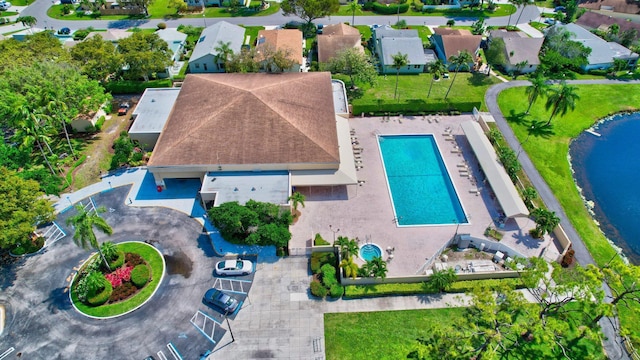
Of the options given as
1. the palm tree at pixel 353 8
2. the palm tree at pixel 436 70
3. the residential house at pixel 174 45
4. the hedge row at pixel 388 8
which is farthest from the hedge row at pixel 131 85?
the hedge row at pixel 388 8

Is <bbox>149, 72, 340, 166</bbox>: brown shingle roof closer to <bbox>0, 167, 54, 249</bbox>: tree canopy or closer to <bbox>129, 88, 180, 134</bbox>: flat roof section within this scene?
<bbox>129, 88, 180, 134</bbox>: flat roof section

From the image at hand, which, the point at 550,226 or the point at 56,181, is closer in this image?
the point at 550,226

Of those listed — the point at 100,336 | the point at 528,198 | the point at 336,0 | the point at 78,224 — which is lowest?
the point at 100,336

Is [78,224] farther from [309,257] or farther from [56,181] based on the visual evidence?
[309,257]

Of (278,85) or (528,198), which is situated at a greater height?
(278,85)

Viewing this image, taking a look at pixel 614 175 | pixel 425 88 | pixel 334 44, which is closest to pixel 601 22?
pixel 425 88

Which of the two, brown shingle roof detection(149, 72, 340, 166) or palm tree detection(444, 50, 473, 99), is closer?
brown shingle roof detection(149, 72, 340, 166)

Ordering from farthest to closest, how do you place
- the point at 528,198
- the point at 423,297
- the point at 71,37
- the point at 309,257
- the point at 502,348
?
the point at 71,37
the point at 528,198
the point at 309,257
the point at 423,297
the point at 502,348

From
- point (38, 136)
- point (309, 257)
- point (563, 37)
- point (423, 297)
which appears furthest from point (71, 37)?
point (563, 37)

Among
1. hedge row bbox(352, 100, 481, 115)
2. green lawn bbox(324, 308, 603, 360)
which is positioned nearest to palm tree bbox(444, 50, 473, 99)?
hedge row bbox(352, 100, 481, 115)
